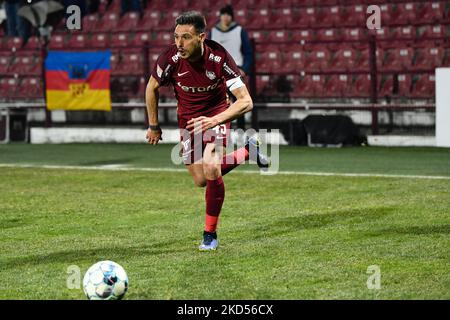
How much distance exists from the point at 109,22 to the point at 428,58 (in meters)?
8.50

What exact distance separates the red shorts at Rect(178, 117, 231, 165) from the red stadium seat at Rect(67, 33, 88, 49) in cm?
1501

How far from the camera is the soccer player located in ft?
28.6

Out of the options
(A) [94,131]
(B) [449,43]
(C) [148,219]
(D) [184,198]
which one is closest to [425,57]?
(B) [449,43]

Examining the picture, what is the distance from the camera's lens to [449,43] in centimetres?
1894

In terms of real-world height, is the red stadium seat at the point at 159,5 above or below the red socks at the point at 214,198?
above

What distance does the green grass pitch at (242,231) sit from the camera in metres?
7.25

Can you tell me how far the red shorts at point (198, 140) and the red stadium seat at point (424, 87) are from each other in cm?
1008

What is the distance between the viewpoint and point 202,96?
930 cm

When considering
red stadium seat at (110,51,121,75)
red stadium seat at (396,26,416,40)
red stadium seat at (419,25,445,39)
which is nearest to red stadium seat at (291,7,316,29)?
red stadium seat at (396,26,416,40)

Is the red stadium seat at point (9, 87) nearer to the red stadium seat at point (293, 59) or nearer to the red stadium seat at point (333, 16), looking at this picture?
the red stadium seat at point (293, 59)

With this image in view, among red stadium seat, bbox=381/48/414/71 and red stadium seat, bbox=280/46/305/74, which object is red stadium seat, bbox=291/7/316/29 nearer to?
red stadium seat, bbox=280/46/305/74

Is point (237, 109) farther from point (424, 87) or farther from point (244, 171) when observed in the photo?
point (424, 87)

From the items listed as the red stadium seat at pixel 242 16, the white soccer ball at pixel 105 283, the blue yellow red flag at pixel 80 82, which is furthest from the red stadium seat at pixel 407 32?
the white soccer ball at pixel 105 283
